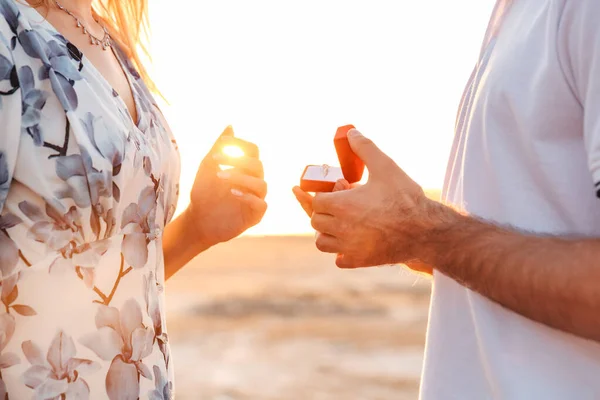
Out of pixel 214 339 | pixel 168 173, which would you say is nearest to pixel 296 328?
pixel 214 339

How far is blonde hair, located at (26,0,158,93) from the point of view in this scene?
8.18 ft

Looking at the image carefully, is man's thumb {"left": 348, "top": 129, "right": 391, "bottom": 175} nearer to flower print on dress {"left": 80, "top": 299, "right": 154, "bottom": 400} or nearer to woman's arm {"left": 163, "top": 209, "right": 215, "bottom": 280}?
flower print on dress {"left": 80, "top": 299, "right": 154, "bottom": 400}

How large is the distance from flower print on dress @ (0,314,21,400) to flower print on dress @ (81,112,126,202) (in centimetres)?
38

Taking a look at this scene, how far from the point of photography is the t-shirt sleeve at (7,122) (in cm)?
163

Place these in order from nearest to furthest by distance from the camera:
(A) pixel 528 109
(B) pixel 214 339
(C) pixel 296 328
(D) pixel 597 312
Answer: (D) pixel 597 312 < (A) pixel 528 109 < (B) pixel 214 339 < (C) pixel 296 328

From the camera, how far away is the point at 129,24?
2.62 m

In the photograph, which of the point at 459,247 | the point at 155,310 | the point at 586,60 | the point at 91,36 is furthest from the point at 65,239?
the point at 586,60

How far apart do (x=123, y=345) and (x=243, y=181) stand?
0.74 meters

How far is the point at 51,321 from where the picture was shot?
174 cm

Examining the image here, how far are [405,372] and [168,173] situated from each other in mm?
8002

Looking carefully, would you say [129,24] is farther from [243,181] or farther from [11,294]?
[11,294]

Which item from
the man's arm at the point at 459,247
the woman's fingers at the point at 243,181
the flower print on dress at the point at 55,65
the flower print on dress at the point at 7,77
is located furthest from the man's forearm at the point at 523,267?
the flower print on dress at the point at 7,77

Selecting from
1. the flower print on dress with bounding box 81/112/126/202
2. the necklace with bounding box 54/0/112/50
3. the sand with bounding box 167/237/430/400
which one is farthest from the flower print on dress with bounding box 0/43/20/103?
the sand with bounding box 167/237/430/400

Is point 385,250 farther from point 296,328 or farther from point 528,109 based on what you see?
point 296,328
